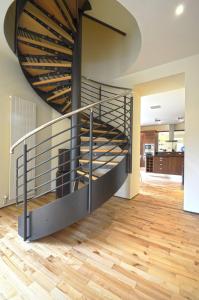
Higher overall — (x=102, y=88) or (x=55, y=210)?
(x=102, y=88)

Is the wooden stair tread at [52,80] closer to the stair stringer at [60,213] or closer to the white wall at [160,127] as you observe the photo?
the stair stringer at [60,213]

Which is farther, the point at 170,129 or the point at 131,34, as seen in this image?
the point at 170,129

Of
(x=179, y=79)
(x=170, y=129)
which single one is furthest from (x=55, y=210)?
(x=170, y=129)

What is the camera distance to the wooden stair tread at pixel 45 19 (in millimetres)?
2109

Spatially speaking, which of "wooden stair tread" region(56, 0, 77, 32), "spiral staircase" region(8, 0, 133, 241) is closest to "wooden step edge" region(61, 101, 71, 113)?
"spiral staircase" region(8, 0, 133, 241)

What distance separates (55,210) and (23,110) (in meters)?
2.21

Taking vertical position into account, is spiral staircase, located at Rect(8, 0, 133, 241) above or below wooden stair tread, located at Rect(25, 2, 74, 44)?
below

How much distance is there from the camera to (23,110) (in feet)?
10.2

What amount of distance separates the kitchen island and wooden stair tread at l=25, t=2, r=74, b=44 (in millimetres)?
5840

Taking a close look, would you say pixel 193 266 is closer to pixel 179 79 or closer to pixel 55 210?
pixel 55 210

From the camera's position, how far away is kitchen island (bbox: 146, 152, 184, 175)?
21.6 feet

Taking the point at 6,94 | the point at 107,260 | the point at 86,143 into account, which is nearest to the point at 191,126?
the point at 86,143

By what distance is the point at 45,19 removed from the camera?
2.22m

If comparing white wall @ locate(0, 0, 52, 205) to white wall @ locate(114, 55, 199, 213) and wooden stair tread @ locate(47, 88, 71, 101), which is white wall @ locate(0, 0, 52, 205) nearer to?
wooden stair tread @ locate(47, 88, 71, 101)
